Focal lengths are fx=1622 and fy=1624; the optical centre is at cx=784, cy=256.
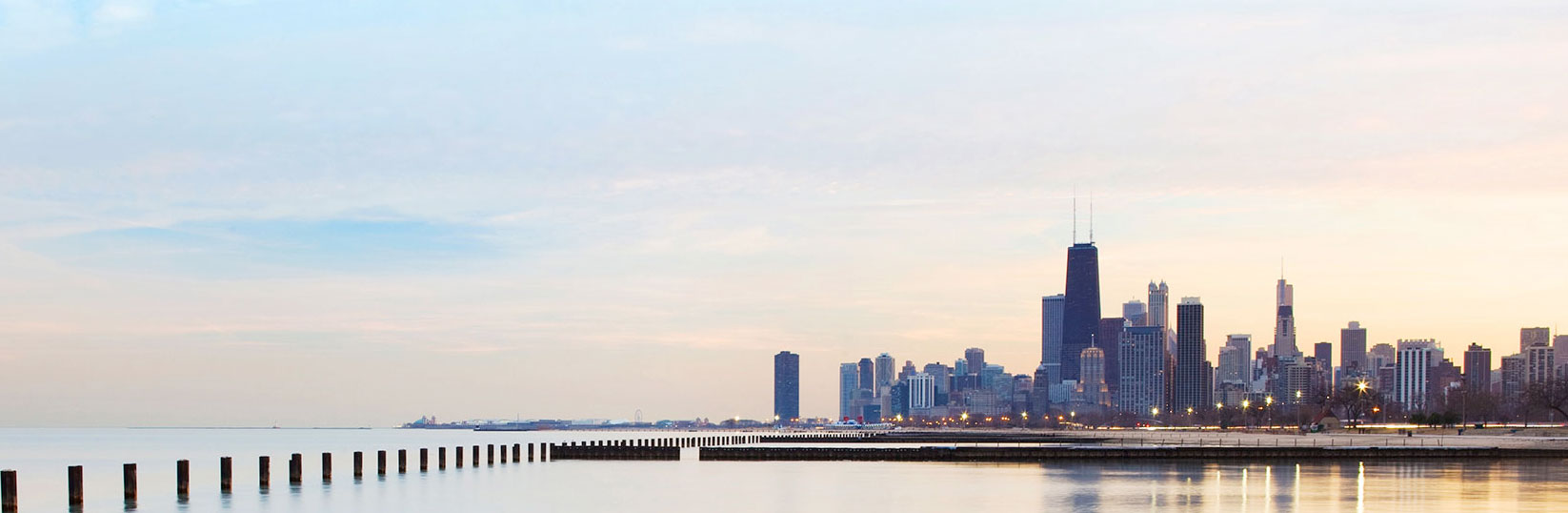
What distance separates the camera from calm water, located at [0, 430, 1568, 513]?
47406mm

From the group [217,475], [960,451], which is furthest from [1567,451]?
[217,475]

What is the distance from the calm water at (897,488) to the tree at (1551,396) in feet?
295

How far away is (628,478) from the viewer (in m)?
66.2

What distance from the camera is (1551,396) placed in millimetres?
163125

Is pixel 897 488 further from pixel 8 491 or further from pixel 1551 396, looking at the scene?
pixel 1551 396

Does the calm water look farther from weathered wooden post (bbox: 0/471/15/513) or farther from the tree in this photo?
the tree

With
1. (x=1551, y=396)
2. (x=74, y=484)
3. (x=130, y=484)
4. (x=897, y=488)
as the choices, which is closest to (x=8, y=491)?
(x=74, y=484)

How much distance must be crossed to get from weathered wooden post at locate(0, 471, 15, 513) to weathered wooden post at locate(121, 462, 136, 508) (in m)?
7.73

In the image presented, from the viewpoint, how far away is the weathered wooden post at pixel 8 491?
44.9m

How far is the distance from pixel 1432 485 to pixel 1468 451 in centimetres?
2793

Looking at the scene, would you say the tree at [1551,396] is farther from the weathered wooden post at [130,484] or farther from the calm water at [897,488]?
the weathered wooden post at [130,484]

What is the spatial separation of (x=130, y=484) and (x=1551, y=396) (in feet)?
484

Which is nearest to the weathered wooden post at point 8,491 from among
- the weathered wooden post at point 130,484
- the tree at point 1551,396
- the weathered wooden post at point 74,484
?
the weathered wooden post at point 74,484

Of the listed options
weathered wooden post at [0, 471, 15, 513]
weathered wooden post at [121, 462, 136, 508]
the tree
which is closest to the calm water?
weathered wooden post at [121, 462, 136, 508]
